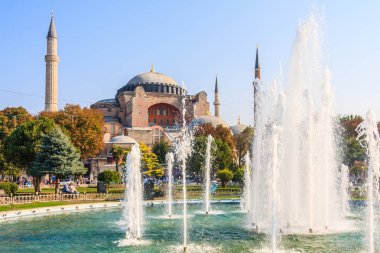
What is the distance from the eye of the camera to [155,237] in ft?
48.3

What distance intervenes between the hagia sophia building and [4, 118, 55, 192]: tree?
88.4 ft

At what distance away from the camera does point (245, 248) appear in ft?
41.7

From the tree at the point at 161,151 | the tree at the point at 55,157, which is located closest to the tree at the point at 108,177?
the tree at the point at 55,157

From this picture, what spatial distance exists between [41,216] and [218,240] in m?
10.1

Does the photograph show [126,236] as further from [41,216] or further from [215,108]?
[215,108]

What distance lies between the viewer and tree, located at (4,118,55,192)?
97.6 ft

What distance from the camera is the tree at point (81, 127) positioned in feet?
124

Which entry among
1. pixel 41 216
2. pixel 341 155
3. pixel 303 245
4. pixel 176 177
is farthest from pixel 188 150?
pixel 303 245

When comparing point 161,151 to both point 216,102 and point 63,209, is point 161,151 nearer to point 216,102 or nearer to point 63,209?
point 63,209

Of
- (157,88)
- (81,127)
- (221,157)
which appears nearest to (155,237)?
(81,127)

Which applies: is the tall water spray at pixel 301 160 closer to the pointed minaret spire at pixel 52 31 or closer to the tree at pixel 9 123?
the tree at pixel 9 123

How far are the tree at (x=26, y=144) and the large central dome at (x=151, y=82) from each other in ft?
151

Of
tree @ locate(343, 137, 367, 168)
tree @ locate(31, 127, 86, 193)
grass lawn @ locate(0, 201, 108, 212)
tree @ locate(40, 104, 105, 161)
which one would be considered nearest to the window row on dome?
tree @ locate(40, 104, 105, 161)

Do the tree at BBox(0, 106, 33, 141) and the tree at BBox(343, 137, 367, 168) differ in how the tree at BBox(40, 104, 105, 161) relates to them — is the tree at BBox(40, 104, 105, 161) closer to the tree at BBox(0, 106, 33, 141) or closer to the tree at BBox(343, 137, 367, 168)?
the tree at BBox(0, 106, 33, 141)
